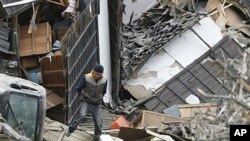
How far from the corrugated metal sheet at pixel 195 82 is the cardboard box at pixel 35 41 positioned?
3.91 m

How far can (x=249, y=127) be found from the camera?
276 inches

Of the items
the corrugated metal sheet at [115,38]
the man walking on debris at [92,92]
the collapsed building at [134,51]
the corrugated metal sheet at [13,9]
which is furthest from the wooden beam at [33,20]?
the man walking on debris at [92,92]

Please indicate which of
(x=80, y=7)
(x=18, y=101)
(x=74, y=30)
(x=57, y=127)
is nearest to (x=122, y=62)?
(x=80, y=7)

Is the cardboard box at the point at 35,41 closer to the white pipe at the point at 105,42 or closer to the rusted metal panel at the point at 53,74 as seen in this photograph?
the rusted metal panel at the point at 53,74

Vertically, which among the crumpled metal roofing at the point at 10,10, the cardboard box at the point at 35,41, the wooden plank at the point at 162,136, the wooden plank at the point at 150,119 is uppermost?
the crumpled metal roofing at the point at 10,10

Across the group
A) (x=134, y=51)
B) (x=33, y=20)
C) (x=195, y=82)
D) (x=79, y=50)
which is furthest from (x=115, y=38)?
(x=33, y=20)

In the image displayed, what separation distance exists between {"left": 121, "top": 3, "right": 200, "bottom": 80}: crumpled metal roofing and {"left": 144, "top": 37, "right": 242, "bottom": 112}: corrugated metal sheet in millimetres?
Answer: 1054

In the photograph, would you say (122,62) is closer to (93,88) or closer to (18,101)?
(93,88)

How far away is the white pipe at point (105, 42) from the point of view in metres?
17.6

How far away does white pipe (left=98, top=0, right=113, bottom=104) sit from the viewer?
17594mm

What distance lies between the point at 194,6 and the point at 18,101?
12.3m

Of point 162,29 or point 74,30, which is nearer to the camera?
point 74,30

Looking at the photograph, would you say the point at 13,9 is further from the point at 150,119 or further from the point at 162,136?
the point at 162,136

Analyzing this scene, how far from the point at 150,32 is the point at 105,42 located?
3041 mm
